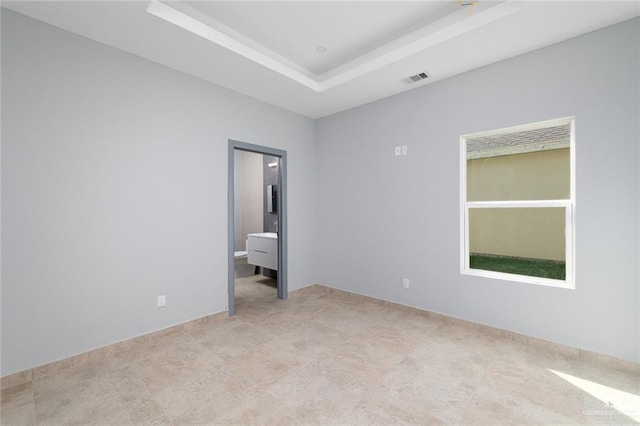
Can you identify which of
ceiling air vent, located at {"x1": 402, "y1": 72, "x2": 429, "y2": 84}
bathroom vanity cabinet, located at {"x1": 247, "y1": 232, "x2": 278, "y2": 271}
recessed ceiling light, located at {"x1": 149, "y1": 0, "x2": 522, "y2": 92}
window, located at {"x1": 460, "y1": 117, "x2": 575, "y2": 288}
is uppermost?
recessed ceiling light, located at {"x1": 149, "y1": 0, "x2": 522, "y2": 92}

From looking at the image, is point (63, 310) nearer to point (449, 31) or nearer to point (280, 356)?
point (280, 356)

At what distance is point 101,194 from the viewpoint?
259 centimetres

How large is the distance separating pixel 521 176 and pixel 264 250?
3829 mm

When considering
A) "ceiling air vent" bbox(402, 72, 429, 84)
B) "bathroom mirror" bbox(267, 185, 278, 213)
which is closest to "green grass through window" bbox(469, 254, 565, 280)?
"ceiling air vent" bbox(402, 72, 429, 84)

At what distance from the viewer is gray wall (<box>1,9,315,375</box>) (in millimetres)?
2201

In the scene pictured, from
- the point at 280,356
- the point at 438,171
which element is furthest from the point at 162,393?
the point at 438,171

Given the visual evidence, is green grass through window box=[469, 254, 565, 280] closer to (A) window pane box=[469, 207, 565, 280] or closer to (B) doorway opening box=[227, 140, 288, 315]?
(A) window pane box=[469, 207, 565, 280]

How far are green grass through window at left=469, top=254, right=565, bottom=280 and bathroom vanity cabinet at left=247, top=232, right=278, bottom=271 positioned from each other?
9.53 feet

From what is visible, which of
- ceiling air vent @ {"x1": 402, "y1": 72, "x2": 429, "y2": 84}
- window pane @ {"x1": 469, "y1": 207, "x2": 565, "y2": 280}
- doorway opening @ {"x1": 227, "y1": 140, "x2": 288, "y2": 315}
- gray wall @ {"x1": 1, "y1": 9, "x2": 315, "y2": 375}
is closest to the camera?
gray wall @ {"x1": 1, "y1": 9, "x2": 315, "y2": 375}

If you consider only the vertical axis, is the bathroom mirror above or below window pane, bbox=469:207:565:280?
above

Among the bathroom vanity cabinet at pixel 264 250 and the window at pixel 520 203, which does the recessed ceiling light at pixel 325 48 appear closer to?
the window at pixel 520 203

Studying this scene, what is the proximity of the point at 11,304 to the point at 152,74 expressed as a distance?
2358 millimetres

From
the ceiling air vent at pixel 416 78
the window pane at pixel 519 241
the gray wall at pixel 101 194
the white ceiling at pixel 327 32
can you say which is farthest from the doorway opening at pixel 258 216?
the window pane at pixel 519 241

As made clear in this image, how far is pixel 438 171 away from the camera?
3406mm
